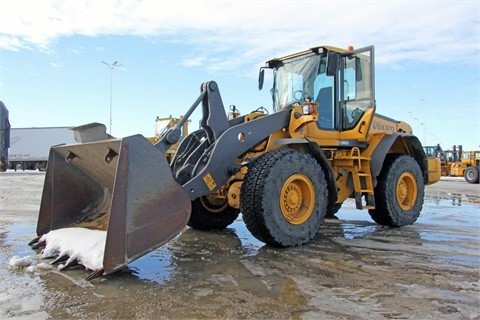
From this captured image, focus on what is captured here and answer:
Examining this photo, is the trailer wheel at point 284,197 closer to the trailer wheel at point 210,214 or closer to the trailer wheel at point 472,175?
the trailer wheel at point 210,214

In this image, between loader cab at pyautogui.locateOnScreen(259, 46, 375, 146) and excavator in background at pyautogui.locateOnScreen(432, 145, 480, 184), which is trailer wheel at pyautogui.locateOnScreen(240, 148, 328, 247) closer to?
loader cab at pyautogui.locateOnScreen(259, 46, 375, 146)

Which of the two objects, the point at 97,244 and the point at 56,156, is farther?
the point at 56,156

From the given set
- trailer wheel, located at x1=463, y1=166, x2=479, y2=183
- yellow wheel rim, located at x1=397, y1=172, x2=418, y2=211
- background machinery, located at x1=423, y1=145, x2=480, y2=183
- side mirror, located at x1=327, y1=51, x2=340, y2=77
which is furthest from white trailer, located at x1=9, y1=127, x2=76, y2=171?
side mirror, located at x1=327, y1=51, x2=340, y2=77

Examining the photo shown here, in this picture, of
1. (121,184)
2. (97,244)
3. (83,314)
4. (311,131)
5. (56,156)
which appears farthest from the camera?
(311,131)

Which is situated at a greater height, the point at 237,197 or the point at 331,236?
the point at 237,197

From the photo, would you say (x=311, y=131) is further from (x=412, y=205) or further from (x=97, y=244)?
(x=97, y=244)

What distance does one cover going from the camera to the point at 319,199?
547cm

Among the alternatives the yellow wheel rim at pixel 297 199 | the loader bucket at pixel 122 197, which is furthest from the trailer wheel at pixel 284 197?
the loader bucket at pixel 122 197

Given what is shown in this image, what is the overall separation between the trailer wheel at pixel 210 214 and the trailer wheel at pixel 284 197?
151 centimetres

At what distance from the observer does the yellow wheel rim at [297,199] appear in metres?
5.19

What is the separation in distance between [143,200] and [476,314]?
9.17ft

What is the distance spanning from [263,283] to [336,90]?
3623mm

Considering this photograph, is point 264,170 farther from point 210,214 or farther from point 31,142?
point 31,142

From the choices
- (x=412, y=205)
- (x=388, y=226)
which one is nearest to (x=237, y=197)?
(x=388, y=226)
